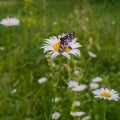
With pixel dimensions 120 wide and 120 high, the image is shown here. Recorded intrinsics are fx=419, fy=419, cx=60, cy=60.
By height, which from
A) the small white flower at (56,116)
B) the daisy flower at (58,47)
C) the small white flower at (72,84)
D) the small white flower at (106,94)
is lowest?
the small white flower at (56,116)

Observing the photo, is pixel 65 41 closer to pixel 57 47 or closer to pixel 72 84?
pixel 57 47

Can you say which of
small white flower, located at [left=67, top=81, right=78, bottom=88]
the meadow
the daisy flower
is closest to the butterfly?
the daisy flower

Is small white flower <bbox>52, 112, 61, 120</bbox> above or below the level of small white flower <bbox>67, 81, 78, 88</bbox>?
below

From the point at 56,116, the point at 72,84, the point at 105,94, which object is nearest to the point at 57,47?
the point at 105,94

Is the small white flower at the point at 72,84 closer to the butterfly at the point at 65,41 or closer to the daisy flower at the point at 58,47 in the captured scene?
the daisy flower at the point at 58,47

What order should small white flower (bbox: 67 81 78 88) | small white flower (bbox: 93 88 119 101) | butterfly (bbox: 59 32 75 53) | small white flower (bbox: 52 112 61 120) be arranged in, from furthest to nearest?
small white flower (bbox: 67 81 78 88) < small white flower (bbox: 52 112 61 120) < small white flower (bbox: 93 88 119 101) < butterfly (bbox: 59 32 75 53)

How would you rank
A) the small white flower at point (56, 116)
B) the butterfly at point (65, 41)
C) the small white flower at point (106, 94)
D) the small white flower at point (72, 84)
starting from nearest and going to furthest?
A: the butterfly at point (65, 41) < the small white flower at point (106, 94) < the small white flower at point (56, 116) < the small white flower at point (72, 84)

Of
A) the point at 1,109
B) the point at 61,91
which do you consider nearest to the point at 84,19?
the point at 61,91

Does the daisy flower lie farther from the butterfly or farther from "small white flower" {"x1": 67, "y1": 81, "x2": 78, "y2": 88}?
"small white flower" {"x1": 67, "y1": 81, "x2": 78, "y2": 88}

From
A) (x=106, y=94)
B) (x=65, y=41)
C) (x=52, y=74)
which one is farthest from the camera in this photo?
(x=52, y=74)

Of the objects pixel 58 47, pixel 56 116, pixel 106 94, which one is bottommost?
pixel 56 116

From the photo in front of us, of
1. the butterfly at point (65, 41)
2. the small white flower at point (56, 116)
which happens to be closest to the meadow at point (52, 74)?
the small white flower at point (56, 116)

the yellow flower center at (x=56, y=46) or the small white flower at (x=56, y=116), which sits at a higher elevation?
the yellow flower center at (x=56, y=46)
